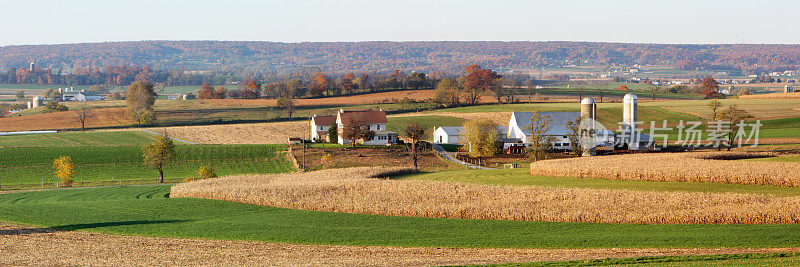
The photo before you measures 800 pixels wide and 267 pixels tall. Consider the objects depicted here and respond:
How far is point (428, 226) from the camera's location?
28.2 metres

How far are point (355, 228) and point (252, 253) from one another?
507 cm

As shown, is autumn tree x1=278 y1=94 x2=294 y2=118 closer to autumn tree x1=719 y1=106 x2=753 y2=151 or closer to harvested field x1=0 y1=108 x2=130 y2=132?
harvested field x1=0 y1=108 x2=130 y2=132

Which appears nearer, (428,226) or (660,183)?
(428,226)

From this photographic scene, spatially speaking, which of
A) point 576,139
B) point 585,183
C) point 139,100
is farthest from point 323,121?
point 585,183

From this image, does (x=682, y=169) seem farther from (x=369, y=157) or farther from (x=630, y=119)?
(x=369, y=157)

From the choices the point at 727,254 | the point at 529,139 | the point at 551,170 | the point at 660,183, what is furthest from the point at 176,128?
the point at 727,254

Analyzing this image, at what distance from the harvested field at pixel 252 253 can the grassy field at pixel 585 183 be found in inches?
526

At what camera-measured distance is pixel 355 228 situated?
27578 millimetres

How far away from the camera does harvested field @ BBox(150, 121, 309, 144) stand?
8531 cm

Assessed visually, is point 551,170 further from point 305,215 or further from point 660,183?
point 305,215

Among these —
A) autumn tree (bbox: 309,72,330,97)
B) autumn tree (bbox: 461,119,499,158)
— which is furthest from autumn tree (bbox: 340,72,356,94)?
autumn tree (bbox: 461,119,499,158)

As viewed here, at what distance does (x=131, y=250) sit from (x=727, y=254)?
63.3ft

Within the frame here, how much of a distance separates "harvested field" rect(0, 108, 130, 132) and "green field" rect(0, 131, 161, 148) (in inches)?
501

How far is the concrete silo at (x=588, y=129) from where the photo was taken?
209ft
